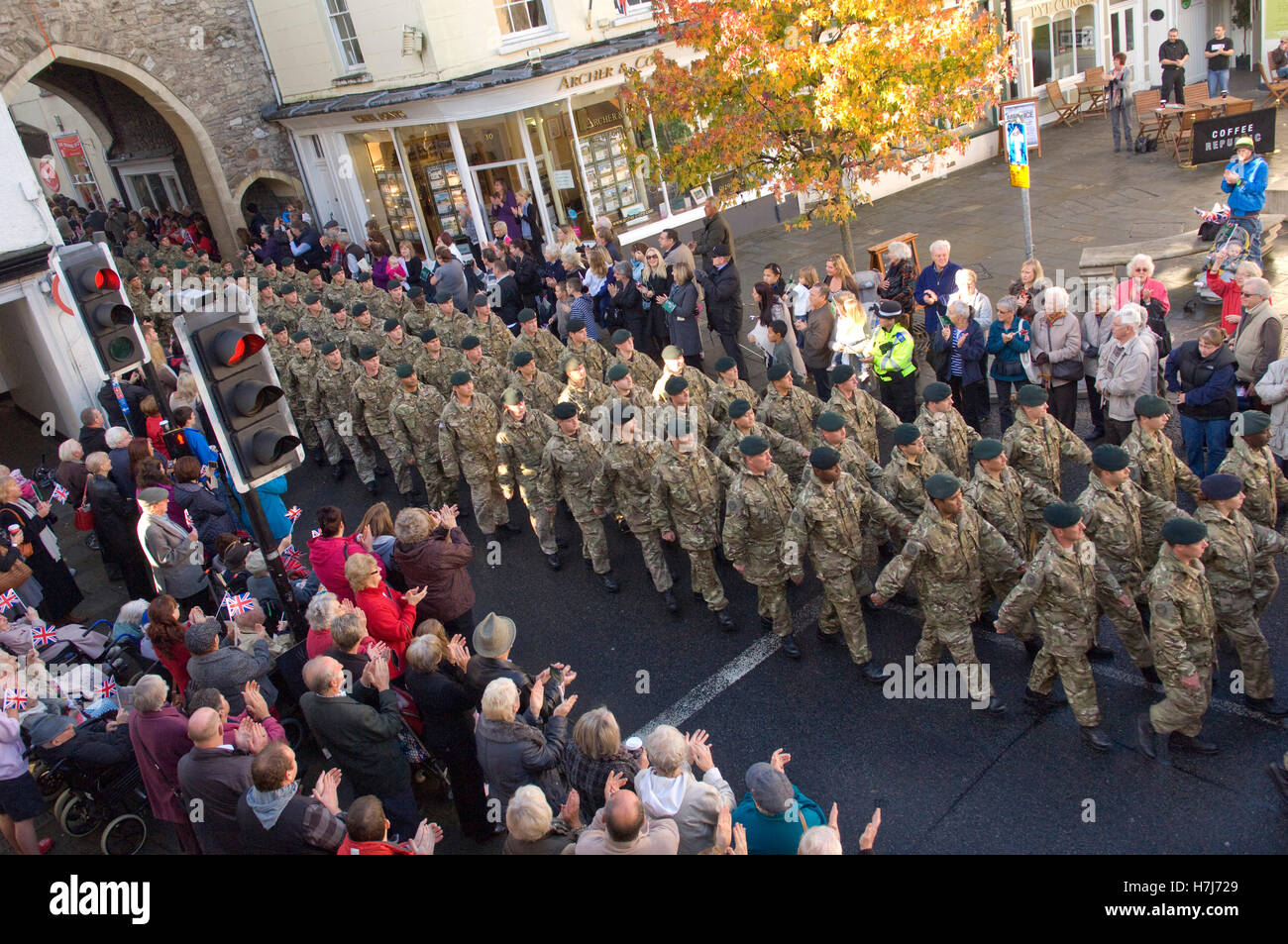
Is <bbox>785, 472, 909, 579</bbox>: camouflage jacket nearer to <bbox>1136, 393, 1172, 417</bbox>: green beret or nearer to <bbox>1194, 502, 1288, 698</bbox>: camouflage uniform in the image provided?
<bbox>1136, 393, 1172, 417</bbox>: green beret

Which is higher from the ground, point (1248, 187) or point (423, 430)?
point (1248, 187)

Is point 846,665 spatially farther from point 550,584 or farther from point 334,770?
point 334,770

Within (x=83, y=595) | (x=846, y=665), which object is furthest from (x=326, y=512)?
(x=83, y=595)

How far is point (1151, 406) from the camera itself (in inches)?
262

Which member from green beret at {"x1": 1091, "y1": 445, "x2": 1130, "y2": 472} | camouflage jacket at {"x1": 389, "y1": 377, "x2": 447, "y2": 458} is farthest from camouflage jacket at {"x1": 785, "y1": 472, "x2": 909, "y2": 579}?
camouflage jacket at {"x1": 389, "y1": 377, "x2": 447, "y2": 458}

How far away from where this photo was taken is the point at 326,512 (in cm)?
746

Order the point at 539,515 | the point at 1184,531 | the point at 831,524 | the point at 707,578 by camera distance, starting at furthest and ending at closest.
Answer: the point at 539,515 → the point at 707,578 → the point at 831,524 → the point at 1184,531

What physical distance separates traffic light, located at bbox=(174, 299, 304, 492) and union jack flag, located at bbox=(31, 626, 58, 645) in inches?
118

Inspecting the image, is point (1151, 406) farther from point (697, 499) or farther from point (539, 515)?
point (539, 515)

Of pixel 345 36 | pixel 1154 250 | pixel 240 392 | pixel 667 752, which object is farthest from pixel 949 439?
pixel 345 36

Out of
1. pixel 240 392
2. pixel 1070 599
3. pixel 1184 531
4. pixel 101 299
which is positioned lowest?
pixel 1070 599

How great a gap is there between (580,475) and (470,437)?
147cm

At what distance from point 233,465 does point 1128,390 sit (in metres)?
7.08

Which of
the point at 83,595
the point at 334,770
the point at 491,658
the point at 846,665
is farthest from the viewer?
the point at 83,595
